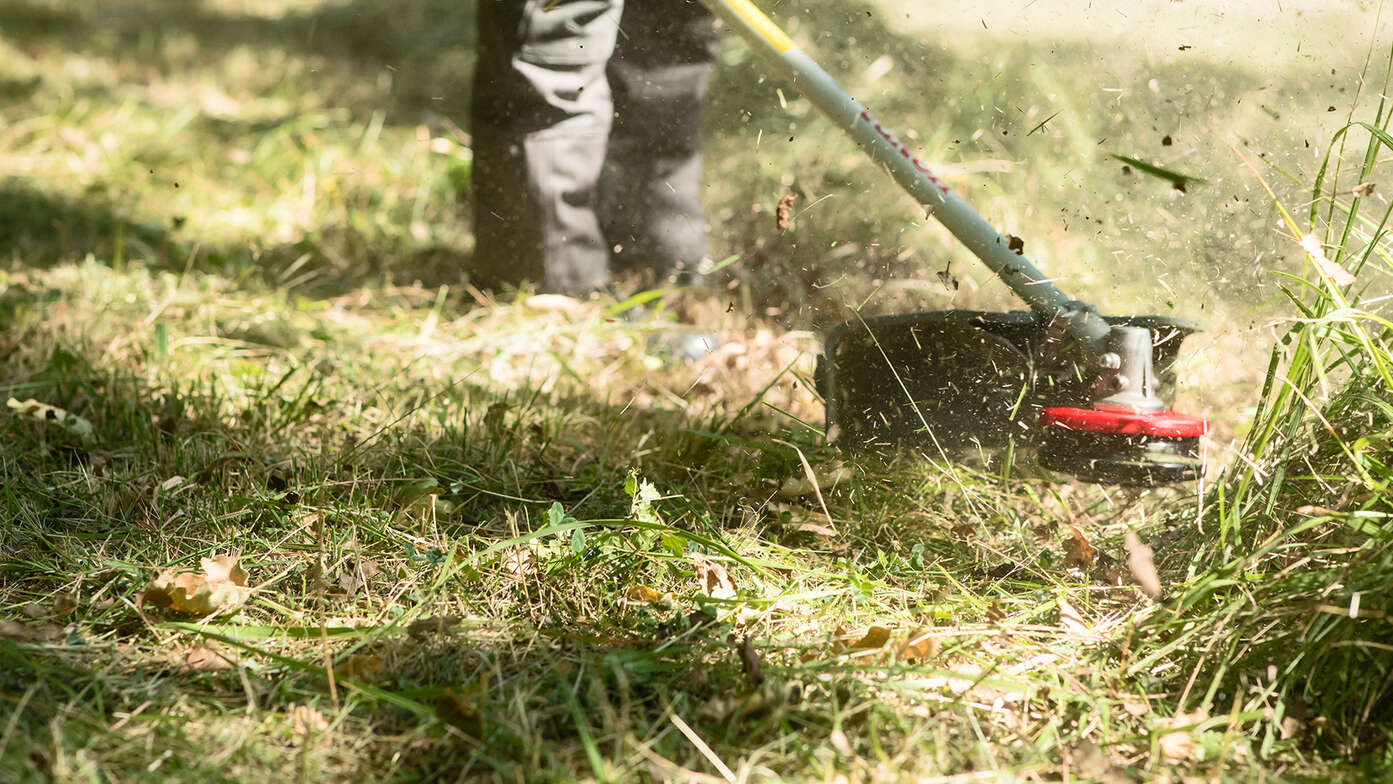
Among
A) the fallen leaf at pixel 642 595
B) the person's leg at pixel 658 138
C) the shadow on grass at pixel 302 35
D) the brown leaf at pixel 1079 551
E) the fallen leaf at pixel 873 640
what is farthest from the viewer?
the shadow on grass at pixel 302 35

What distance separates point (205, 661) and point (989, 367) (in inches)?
53.1

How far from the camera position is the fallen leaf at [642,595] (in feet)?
5.40

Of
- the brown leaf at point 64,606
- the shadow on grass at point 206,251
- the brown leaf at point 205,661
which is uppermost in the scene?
the brown leaf at point 205,661

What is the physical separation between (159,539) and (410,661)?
0.56m

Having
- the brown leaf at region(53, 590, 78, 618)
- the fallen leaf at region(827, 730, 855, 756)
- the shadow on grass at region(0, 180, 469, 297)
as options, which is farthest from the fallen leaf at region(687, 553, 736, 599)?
the shadow on grass at region(0, 180, 469, 297)

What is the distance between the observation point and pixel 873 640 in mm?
1544

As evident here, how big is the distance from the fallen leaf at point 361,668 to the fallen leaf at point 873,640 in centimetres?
66

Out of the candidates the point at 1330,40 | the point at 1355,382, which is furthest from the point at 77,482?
the point at 1330,40

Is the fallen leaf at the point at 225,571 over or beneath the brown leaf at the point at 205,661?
over

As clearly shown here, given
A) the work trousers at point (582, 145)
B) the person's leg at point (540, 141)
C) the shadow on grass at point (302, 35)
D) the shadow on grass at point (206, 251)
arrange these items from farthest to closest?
the shadow on grass at point (302, 35)
the shadow on grass at point (206, 251)
the person's leg at point (540, 141)
the work trousers at point (582, 145)

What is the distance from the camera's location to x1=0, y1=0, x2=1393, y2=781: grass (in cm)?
135

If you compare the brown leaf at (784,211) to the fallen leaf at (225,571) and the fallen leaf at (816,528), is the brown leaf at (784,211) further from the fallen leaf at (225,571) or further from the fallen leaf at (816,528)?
the fallen leaf at (225,571)

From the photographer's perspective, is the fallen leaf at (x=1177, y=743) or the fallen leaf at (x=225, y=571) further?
the fallen leaf at (x=225, y=571)

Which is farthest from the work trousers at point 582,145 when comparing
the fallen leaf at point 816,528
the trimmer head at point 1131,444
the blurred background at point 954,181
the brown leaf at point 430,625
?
the brown leaf at point 430,625
